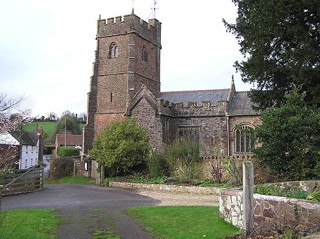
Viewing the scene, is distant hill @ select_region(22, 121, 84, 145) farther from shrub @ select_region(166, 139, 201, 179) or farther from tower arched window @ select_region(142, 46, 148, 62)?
shrub @ select_region(166, 139, 201, 179)

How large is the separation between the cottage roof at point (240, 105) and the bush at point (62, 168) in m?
16.4

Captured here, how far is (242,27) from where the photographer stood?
19.8 meters

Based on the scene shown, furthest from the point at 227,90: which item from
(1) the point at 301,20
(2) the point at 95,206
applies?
(2) the point at 95,206

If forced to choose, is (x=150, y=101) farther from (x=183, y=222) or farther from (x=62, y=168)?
(x=183, y=222)

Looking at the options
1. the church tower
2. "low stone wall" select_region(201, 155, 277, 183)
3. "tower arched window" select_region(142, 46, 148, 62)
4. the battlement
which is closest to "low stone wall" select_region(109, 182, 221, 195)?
"low stone wall" select_region(201, 155, 277, 183)

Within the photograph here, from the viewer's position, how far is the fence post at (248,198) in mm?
8602

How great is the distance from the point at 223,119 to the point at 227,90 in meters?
3.97

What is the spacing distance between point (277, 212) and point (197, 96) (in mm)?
31648

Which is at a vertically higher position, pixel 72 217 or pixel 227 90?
pixel 227 90

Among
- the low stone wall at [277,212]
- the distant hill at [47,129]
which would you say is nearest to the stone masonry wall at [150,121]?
the low stone wall at [277,212]

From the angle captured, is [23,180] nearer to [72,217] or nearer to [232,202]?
[72,217]

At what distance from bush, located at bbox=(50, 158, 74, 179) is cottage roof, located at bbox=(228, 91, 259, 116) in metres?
16.4

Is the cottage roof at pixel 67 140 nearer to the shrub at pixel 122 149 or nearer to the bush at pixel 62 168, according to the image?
the bush at pixel 62 168

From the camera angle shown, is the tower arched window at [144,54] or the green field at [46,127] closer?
the tower arched window at [144,54]
